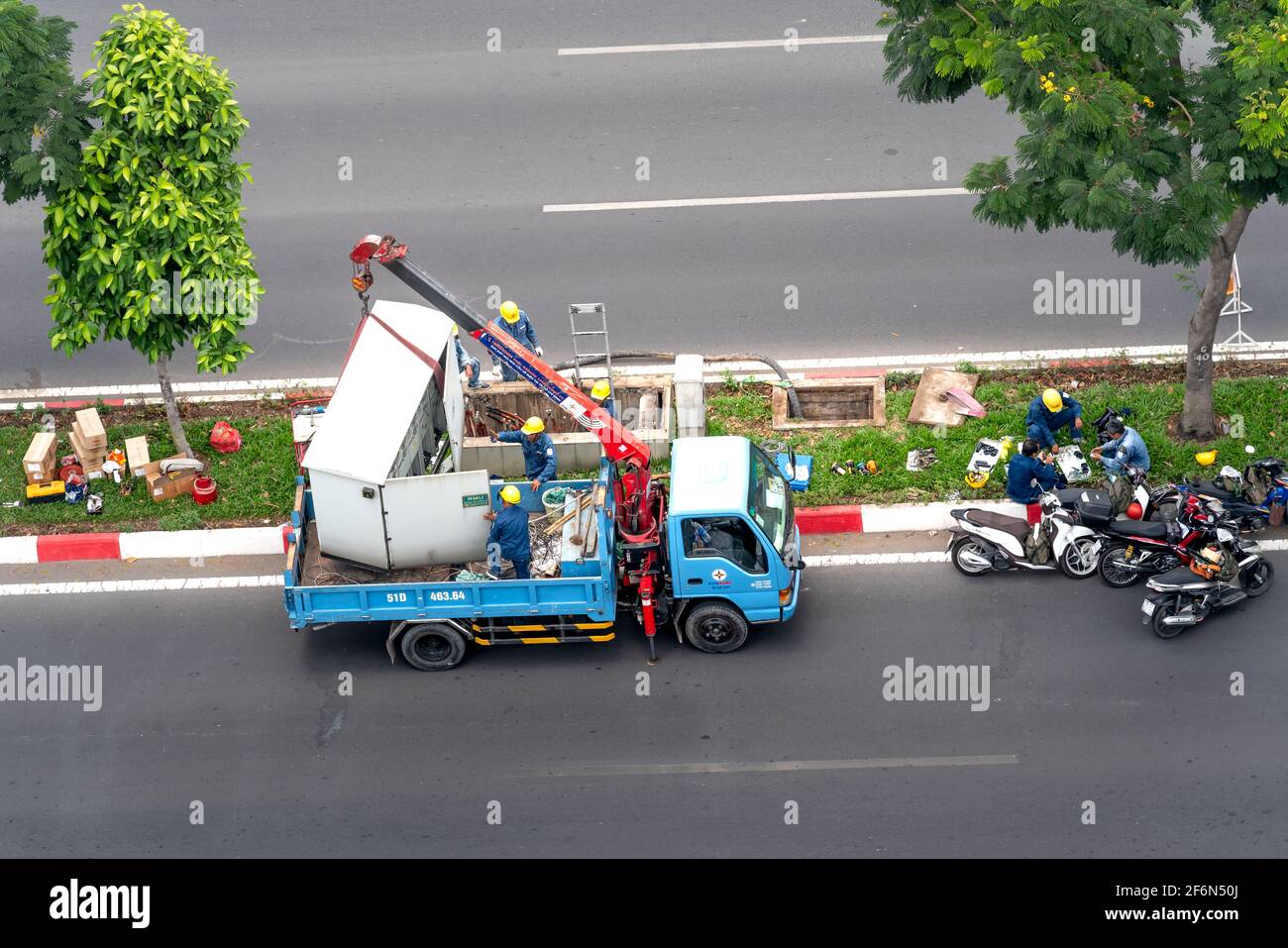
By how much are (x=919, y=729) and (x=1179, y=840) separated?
2.35 metres

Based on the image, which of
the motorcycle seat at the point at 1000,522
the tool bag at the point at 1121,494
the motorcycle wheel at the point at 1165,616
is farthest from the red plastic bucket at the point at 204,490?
the motorcycle wheel at the point at 1165,616

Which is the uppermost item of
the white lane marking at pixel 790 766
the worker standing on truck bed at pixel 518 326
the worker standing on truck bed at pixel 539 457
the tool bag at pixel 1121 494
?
the worker standing on truck bed at pixel 518 326

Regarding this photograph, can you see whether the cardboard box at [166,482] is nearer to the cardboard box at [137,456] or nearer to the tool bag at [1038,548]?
the cardboard box at [137,456]

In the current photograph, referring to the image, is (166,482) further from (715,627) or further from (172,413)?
(715,627)

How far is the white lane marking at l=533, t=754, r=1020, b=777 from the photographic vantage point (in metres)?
12.6

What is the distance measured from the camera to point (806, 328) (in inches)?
719

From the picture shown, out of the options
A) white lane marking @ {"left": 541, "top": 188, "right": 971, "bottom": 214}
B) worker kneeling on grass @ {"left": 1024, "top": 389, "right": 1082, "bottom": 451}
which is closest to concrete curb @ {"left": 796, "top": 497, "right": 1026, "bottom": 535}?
worker kneeling on grass @ {"left": 1024, "top": 389, "right": 1082, "bottom": 451}

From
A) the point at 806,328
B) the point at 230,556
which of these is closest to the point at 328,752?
the point at 230,556

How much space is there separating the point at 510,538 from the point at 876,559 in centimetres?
402

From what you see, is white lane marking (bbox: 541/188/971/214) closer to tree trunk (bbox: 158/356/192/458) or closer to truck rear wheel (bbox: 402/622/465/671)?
tree trunk (bbox: 158/356/192/458)

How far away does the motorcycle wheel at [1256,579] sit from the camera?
14.0 m

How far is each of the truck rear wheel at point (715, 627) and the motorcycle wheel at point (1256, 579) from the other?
4948 mm

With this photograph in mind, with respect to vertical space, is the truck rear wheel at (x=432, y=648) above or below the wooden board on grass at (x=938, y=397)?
below

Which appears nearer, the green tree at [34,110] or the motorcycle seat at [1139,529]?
the motorcycle seat at [1139,529]
